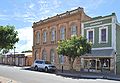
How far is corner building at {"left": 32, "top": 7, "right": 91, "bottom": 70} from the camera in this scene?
38.8m

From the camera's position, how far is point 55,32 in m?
43.9

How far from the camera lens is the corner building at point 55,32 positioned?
127ft

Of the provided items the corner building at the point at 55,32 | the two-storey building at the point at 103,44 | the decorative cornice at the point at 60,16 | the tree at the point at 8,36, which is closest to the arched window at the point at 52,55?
the corner building at the point at 55,32

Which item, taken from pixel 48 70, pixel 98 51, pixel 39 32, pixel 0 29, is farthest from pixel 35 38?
pixel 0 29

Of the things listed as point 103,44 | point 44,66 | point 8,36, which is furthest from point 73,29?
point 8,36

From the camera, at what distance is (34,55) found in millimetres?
50969

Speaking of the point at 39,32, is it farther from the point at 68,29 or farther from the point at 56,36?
the point at 68,29

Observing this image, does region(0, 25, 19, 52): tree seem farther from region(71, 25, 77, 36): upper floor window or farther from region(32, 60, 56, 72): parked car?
region(71, 25, 77, 36): upper floor window

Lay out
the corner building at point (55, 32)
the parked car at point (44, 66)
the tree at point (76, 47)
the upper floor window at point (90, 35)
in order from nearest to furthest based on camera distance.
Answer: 1. the tree at point (76, 47)
2. the upper floor window at point (90, 35)
3. the parked car at point (44, 66)
4. the corner building at point (55, 32)

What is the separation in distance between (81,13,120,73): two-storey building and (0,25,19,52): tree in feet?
45.7

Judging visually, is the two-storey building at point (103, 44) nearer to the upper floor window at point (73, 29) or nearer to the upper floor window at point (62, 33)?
the upper floor window at point (73, 29)

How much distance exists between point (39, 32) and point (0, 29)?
2633cm

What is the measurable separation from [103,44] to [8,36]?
1572cm

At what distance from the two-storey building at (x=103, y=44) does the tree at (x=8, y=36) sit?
45.7ft
